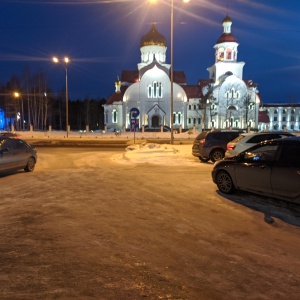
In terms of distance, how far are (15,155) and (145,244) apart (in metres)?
8.63

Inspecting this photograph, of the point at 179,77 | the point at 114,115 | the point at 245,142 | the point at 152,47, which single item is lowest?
the point at 245,142

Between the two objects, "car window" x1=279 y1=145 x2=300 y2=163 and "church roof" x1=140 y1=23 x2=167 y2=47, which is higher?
"church roof" x1=140 y1=23 x2=167 y2=47

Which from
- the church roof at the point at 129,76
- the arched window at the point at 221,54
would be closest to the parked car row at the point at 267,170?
the arched window at the point at 221,54

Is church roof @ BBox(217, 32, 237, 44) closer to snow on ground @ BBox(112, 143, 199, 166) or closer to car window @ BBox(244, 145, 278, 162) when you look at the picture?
snow on ground @ BBox(112, 143, 199, 166)

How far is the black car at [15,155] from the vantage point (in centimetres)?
1169

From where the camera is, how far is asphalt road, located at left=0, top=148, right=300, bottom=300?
3.95 meters

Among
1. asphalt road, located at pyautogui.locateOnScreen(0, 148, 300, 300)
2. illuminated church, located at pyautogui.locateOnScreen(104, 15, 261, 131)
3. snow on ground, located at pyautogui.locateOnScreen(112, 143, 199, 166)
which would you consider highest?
illuminated church, located at pyautogui.locateOnScreen(104, 15, 261, 131)

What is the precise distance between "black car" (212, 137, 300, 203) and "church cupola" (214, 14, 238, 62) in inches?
2555

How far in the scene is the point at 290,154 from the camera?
7410mm

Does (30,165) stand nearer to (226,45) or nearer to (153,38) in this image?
(153,38)

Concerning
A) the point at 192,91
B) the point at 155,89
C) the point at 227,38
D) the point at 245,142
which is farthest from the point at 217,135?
the point at 227,38

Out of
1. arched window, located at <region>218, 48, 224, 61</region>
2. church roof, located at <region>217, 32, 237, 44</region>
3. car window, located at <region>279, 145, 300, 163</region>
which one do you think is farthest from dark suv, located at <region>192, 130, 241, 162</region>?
arched window, located at <region>218, 48, 224, 61</region>

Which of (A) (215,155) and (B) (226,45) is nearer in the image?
(A) (215,155)

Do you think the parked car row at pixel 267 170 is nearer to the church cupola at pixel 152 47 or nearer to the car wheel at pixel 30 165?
the car wheel at pixel 30 165
